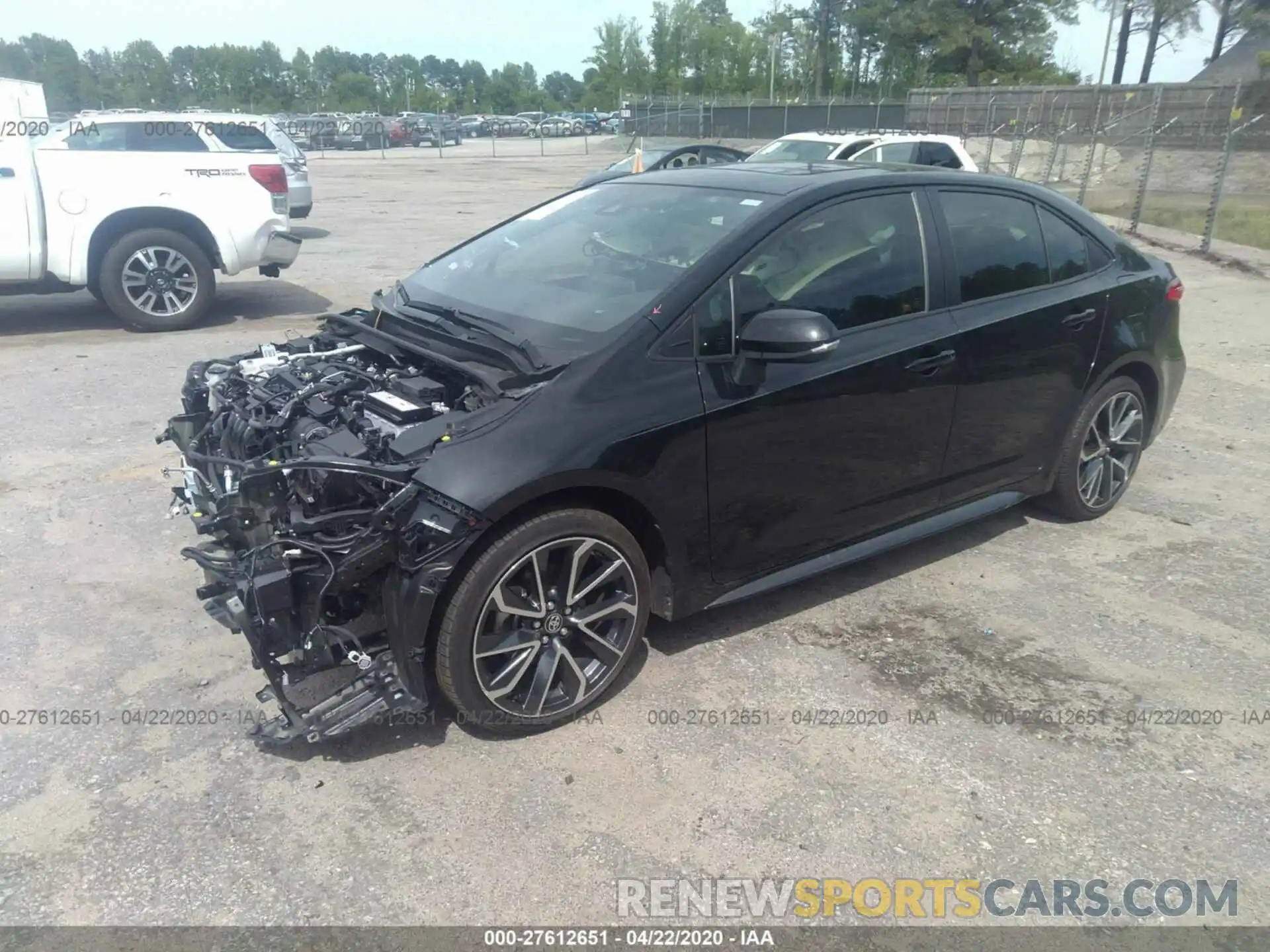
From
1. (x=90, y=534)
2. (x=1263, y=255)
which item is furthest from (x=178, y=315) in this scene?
(x=1263, y=255)

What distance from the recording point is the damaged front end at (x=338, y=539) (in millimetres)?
2898

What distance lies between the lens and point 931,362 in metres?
3.93

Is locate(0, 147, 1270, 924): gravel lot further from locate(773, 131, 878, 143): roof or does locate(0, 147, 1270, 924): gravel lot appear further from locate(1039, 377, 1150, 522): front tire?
locate(773, 131, 878, 143): roof

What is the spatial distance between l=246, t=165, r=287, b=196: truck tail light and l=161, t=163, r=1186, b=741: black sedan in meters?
5.40

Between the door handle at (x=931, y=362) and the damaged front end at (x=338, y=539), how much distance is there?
1728mm

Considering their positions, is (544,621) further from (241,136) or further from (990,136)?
(990,136)

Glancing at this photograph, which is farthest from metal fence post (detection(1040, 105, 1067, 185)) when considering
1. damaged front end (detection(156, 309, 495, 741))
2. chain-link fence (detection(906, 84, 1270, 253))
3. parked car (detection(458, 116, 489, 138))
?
parked car (detection(458, 116, 489, 138))

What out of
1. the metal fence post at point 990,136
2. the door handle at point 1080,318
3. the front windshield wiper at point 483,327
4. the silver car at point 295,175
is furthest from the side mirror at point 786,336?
the metal fence post at point 990,136

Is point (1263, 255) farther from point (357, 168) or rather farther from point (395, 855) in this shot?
point (357, 168)

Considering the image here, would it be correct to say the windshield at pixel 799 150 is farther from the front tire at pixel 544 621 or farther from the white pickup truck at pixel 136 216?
→ the front tire at pixel 544 621

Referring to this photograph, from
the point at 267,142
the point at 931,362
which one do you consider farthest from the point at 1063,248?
the point at 267,142

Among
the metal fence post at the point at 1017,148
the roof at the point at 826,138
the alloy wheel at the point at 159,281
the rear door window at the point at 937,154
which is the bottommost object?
the metal fence post at the point at 1017,148

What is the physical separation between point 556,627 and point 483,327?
117cm

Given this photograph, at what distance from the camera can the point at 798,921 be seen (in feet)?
8.45
